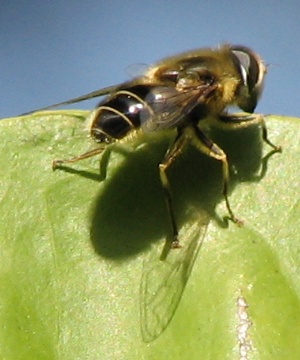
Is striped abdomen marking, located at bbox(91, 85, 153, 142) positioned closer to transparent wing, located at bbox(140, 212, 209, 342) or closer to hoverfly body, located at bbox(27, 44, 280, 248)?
hoverfly body, located at bbox(27, 44, 280, 248)

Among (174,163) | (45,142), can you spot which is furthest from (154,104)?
(45,142)

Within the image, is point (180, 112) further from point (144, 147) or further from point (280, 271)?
point (280, 271)

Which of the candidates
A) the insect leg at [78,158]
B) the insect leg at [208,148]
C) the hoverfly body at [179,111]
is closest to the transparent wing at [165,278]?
the hoverfly body at [179,111]

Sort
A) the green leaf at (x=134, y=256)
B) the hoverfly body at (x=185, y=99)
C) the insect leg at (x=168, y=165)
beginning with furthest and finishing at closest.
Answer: the hoverfly body at (x=185, y=99) → the insect leg at (x=168, y=165) → the green leaf at (x=134, y=256)

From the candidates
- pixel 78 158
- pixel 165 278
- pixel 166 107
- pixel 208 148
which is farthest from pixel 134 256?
pixel 166 107

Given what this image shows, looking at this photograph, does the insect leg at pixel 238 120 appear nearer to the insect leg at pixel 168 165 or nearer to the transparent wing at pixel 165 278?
the insect leg at pixel 168 165

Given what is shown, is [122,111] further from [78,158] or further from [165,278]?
[165,278]
